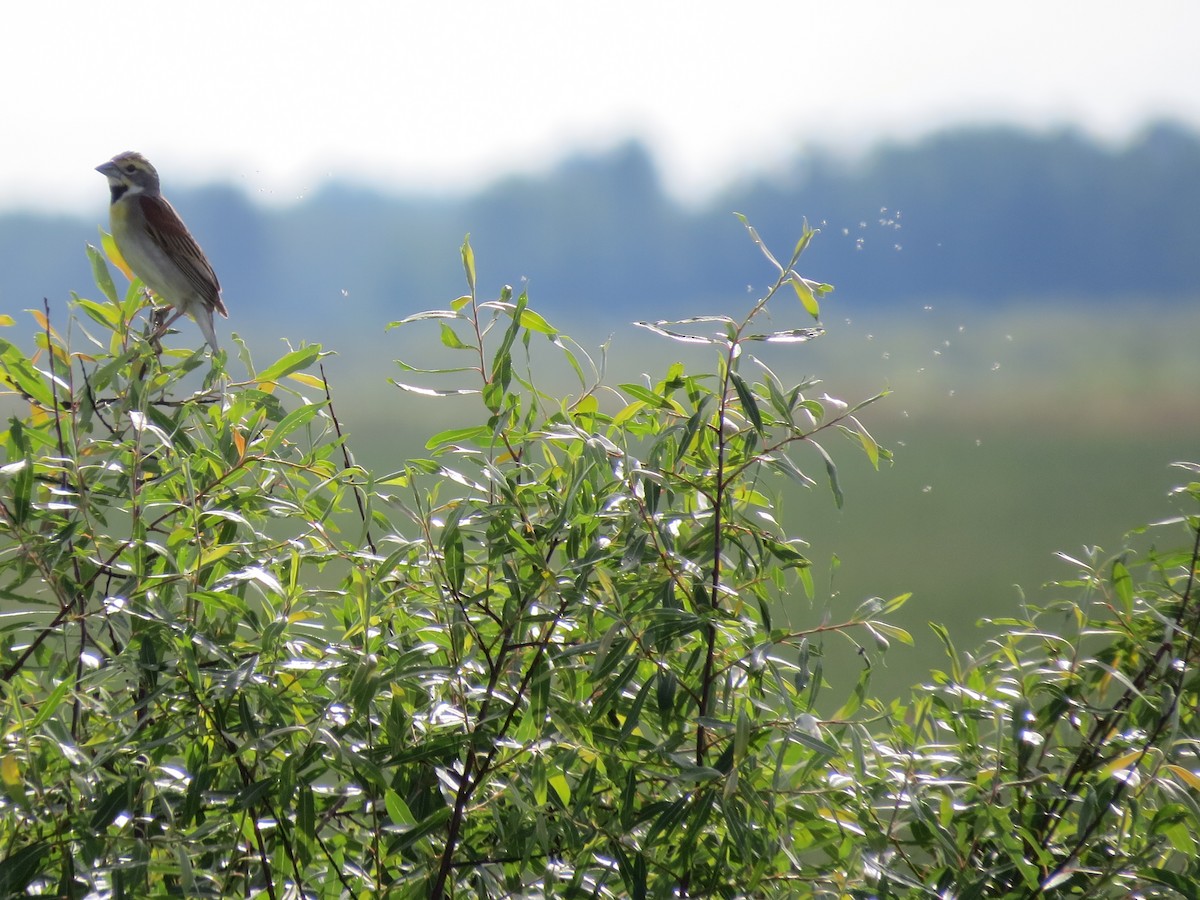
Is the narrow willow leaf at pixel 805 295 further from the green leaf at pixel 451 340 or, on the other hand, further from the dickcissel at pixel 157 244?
the dickcissel at pixel 157 244

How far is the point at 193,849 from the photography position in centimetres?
82

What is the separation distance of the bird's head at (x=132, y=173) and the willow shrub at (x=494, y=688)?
1.54 meters

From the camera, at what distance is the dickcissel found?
197 centimetres

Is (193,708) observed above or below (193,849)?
above

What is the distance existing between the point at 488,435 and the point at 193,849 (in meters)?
0.40

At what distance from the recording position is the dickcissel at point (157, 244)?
6.46 ft

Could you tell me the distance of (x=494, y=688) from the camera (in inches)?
31.7

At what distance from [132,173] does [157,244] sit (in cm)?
37

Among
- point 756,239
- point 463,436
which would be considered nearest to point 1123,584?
point 756,239

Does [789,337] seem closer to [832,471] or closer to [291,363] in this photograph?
[832,471]

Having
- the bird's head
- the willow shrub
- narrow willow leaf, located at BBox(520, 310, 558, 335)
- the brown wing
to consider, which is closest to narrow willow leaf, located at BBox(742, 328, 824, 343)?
the willow shrub

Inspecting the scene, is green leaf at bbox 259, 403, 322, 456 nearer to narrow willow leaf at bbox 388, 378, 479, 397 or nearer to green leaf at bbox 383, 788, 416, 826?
narrow willow leaf at bbox 388, 378, 479, 397

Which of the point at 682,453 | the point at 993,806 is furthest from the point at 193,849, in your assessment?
the point at 993,806

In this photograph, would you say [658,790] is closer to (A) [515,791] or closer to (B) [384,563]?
(A) [515,791]
